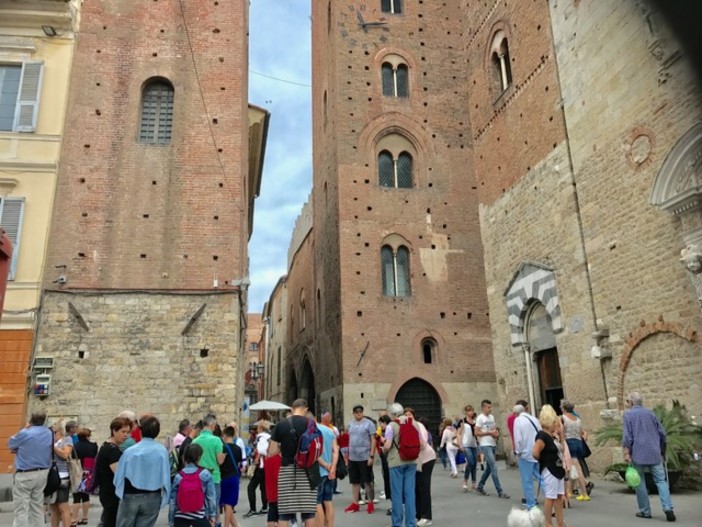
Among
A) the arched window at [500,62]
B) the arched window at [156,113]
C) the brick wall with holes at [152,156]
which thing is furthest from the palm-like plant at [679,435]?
the arched window at [156,113]

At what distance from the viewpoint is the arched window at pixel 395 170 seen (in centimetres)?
2252

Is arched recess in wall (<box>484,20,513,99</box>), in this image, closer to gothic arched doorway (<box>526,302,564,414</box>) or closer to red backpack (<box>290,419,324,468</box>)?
gothic arched doorway (<box>526,302,564,414</box>)

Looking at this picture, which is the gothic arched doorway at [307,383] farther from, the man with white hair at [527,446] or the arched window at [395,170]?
the man with white hair at [527,446]

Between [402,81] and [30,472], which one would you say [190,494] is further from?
[402,81]

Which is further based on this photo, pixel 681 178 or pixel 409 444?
pixel 681 178

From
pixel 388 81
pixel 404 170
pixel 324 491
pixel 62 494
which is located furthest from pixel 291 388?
pixel 324 491

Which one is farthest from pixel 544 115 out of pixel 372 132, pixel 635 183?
pixel 372 132

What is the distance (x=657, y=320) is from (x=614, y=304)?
4.30ft

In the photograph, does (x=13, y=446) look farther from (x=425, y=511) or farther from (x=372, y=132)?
(x=372, y=132)

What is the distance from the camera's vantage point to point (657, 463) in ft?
23.2

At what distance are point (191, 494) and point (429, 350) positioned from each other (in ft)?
53.7

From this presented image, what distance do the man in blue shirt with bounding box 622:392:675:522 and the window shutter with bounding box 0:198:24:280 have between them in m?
12.4

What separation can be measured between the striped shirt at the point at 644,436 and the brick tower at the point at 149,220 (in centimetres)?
849

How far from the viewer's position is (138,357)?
42.5 ft
